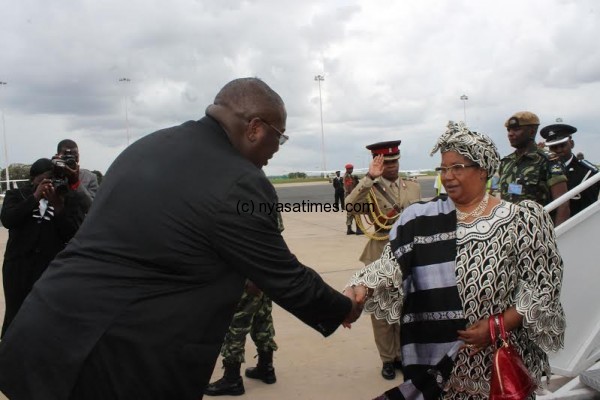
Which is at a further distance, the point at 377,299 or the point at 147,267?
the point at 377,299

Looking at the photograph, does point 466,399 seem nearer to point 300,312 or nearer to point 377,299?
point 377,299

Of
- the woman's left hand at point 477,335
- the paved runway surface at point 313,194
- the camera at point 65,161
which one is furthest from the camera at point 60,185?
the paved runway surface at point 313,194

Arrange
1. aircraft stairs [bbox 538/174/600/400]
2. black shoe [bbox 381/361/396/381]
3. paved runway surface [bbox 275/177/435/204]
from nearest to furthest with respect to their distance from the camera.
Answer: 1. aircraft stairs [bbox 538/174/600/400]
2. black shoe [bbox 381/361/396/381]
3. paved runway surface [bbox 275/177/435/204]

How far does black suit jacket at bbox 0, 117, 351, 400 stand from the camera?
70.8 inches

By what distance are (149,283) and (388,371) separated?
2.93 m

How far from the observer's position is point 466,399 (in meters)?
2.44

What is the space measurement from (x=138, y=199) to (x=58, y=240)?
109 inches

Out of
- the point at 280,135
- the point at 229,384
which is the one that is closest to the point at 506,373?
the point at 280,135

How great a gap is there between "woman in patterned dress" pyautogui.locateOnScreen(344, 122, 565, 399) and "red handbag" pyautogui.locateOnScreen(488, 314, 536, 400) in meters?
0.05

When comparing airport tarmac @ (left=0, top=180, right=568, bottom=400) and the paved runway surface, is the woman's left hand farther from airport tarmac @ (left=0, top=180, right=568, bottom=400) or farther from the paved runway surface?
the paved runway surface

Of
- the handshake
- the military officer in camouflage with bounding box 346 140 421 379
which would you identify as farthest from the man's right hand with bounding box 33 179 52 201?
the handshake

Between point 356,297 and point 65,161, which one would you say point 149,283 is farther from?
point 65,161

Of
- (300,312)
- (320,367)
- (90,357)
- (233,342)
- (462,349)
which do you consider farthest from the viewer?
(320,367)

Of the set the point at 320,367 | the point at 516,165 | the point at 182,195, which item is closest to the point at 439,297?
the point at 182,195
